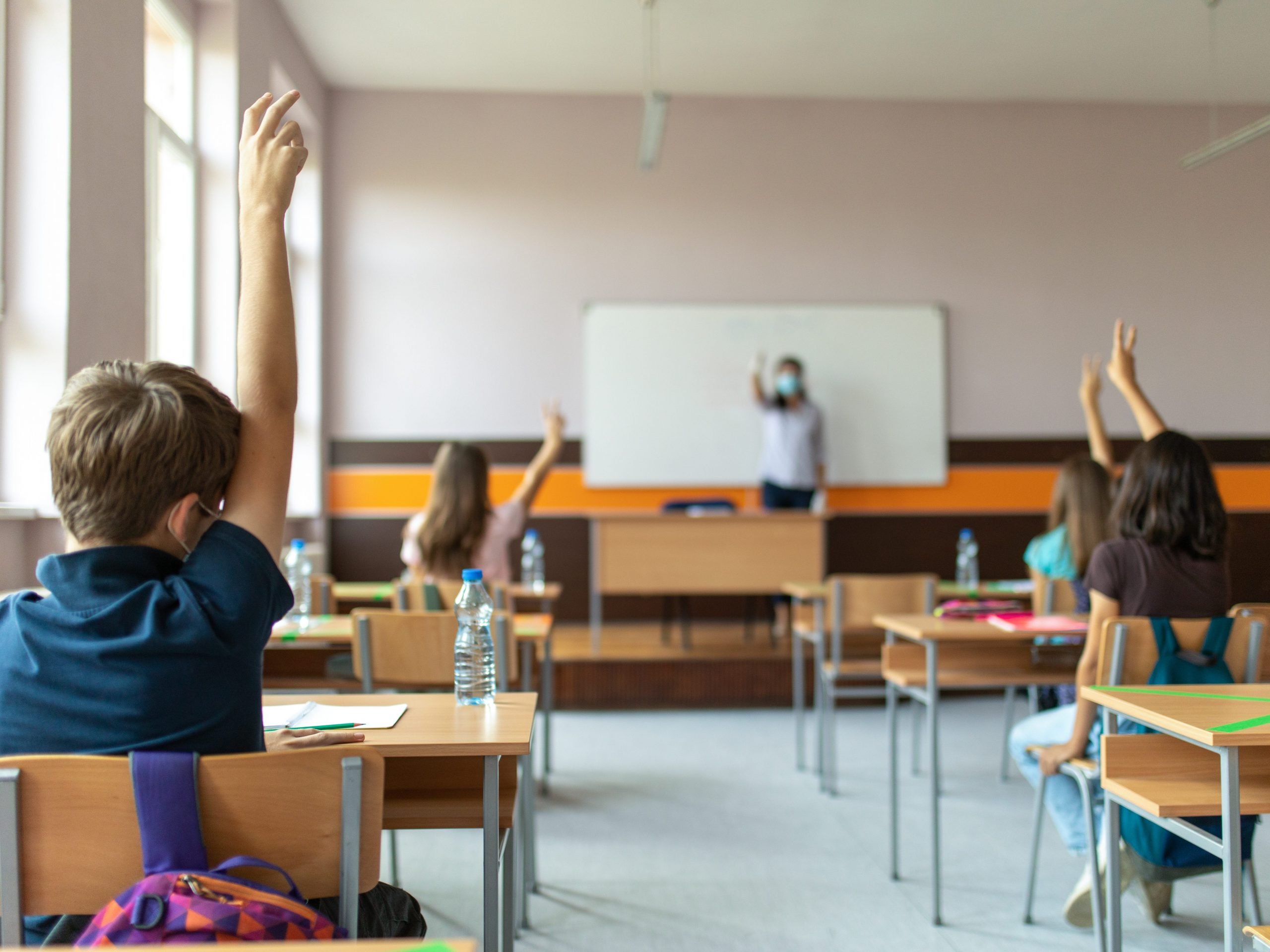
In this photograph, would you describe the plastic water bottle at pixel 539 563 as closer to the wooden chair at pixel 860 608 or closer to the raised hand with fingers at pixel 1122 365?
the wooden chair at pixel 860 608

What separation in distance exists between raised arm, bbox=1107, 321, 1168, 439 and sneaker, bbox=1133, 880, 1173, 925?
3.78 feet

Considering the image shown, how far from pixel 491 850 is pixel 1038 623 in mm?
1803

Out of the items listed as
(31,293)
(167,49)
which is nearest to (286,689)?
(31,293)

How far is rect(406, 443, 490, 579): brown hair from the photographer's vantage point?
3.33 metres

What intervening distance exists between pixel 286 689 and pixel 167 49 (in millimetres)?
3266

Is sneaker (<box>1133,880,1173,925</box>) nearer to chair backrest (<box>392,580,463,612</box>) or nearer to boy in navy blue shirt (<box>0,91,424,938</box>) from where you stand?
chair backrest (<box>392,580,463,612</box>)

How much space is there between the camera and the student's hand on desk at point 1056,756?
7.55ft

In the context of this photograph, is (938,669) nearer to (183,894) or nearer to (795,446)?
(183,894)

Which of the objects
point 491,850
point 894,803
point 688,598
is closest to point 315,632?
point 491,850

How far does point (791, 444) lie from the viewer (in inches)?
255

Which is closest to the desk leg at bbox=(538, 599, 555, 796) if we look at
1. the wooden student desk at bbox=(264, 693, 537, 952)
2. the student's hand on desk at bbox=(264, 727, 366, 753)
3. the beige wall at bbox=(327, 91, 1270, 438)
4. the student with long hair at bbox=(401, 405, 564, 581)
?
the student with long hair at bbox=(401, 405, 564, 581)

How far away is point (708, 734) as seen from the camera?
4688 millimetres

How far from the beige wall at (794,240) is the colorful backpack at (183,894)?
5.72 meters

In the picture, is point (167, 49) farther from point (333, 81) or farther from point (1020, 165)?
point (1020, 165)
